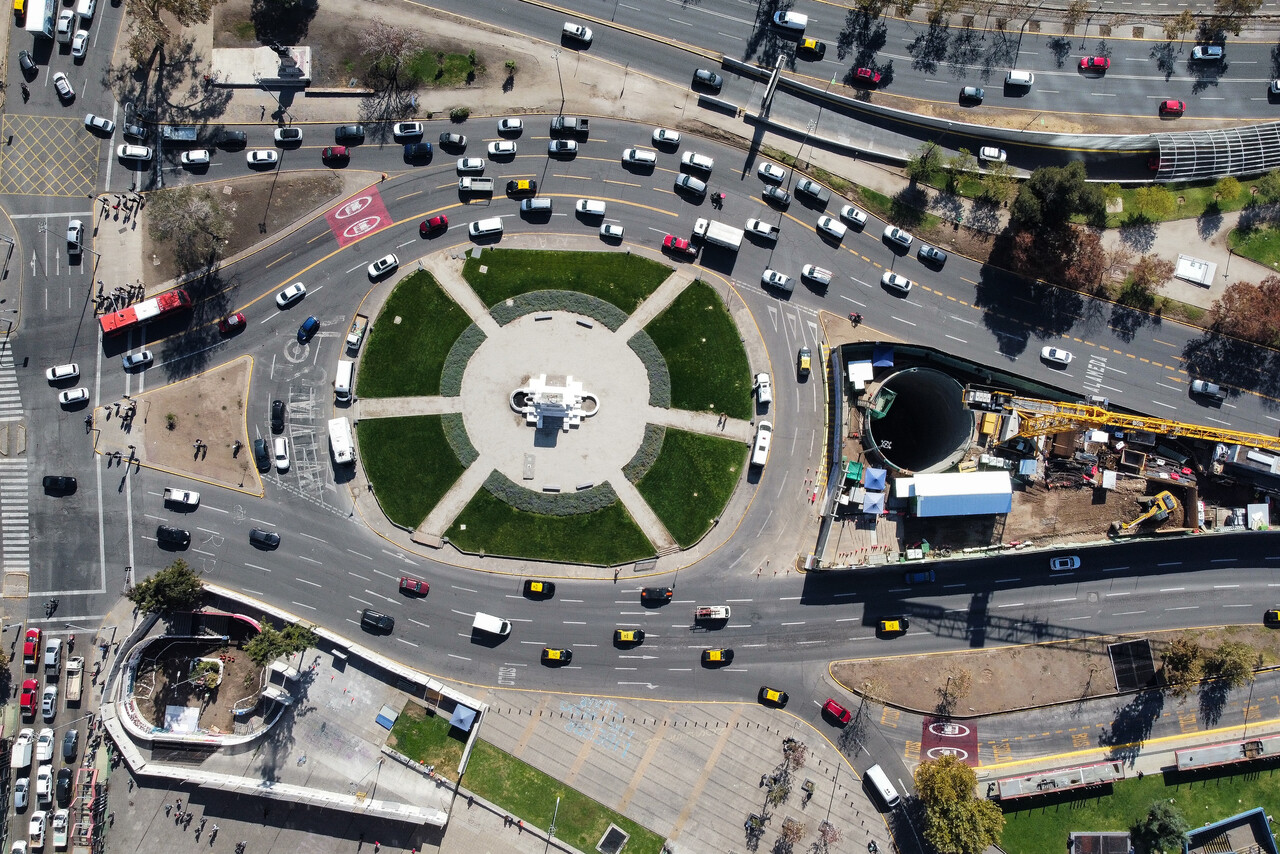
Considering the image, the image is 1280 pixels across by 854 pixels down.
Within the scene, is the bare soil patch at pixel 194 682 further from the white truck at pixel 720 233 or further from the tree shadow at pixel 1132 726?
the tree shadow at pixel 1132 726

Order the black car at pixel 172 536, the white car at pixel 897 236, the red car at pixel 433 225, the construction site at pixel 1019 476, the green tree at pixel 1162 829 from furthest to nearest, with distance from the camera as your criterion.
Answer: the white car at pixel 897 236
the red car at pixel 433 225
the black car at pixel 172 536
the construction site at pixel 1019 476
the green tree at pixel 1162 829

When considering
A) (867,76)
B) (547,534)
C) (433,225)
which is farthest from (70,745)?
(867,76)

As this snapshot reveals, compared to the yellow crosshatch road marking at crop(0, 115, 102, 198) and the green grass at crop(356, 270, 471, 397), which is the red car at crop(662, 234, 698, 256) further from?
the yellow crosshatch road marking at crop(0, 115, 102, 198)

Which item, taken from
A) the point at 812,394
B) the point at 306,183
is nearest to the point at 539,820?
the point at 812,394

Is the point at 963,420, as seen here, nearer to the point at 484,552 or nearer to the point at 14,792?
the point at 484,552

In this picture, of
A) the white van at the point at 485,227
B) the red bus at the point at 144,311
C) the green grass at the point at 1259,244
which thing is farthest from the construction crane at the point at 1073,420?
the red bus at the point at 144,311

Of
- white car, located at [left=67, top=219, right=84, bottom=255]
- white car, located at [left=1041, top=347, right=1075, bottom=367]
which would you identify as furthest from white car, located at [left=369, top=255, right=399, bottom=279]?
white car, located at [left=1041, top=347, right=1075, bottom=367]
